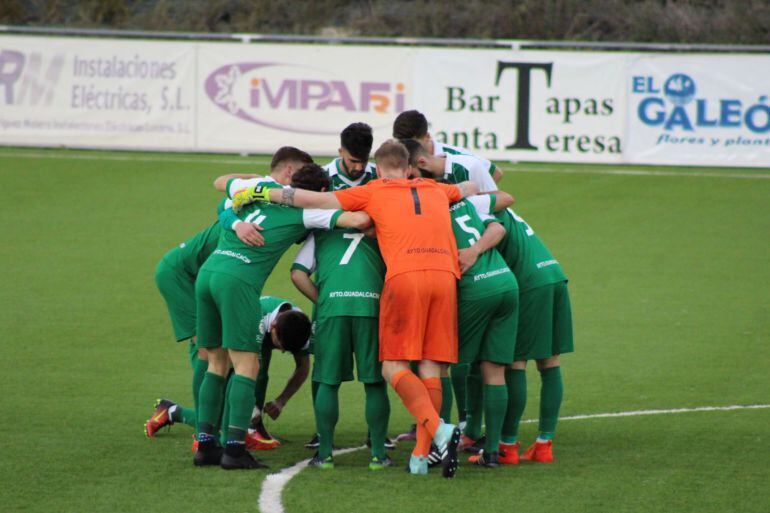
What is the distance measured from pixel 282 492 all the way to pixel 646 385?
4458 mm

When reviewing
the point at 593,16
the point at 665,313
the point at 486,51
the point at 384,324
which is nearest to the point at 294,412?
the point at 384,324

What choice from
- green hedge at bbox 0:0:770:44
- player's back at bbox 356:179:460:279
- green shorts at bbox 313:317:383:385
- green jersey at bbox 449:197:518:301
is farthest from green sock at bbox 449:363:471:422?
green hedge at bbox 0:0:770:44

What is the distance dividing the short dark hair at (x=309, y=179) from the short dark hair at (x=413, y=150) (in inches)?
22.9

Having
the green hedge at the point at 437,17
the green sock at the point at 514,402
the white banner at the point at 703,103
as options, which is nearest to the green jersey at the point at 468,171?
the green sock at the point at 514,402

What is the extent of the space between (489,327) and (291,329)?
129 centimetres

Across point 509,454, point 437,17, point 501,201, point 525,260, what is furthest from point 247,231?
point 437,17

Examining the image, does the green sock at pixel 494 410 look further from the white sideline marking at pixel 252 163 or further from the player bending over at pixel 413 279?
the white sideline marking at pixel 252 163

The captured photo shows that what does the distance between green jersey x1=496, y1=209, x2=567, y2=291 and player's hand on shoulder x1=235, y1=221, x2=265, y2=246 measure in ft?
5.28

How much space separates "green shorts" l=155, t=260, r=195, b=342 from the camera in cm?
885

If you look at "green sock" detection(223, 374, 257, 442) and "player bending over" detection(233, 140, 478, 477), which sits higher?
"player bending over" detection(233, 140, 478, 477)

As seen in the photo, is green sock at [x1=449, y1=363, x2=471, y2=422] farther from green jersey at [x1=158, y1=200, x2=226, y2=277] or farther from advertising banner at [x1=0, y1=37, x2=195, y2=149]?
advertising banner at [x1=0, y1=37, x2=195, y2=149]

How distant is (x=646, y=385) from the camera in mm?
10719

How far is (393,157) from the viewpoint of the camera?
314 inches

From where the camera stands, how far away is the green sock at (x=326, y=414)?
7812mm
